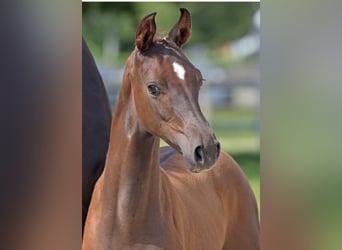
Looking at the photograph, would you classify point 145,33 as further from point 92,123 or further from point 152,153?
point 92,123

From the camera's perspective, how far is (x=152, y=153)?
72.5 inches

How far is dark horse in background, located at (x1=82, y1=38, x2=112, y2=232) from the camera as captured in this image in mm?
2186

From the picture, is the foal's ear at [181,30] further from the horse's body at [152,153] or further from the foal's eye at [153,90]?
the foal's eye at [153,90]

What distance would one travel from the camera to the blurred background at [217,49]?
22.1 ft

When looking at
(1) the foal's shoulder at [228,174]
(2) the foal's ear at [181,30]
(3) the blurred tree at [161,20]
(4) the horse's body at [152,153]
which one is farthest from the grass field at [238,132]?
(2) the foal's ear at [181,30]

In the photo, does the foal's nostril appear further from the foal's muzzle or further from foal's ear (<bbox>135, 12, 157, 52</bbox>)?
foal's ear (<bbox>135, 12, 157, 52</bbox>)

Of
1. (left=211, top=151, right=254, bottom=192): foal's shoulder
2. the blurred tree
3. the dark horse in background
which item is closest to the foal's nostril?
the dark horse in background

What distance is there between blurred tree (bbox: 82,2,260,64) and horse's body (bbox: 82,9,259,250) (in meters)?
4.06

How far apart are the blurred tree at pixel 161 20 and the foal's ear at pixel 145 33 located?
4.17 m

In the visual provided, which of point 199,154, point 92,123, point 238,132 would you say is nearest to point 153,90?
point 199,154

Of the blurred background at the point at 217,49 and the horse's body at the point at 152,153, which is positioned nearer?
the horse's body at the point at 152,153
